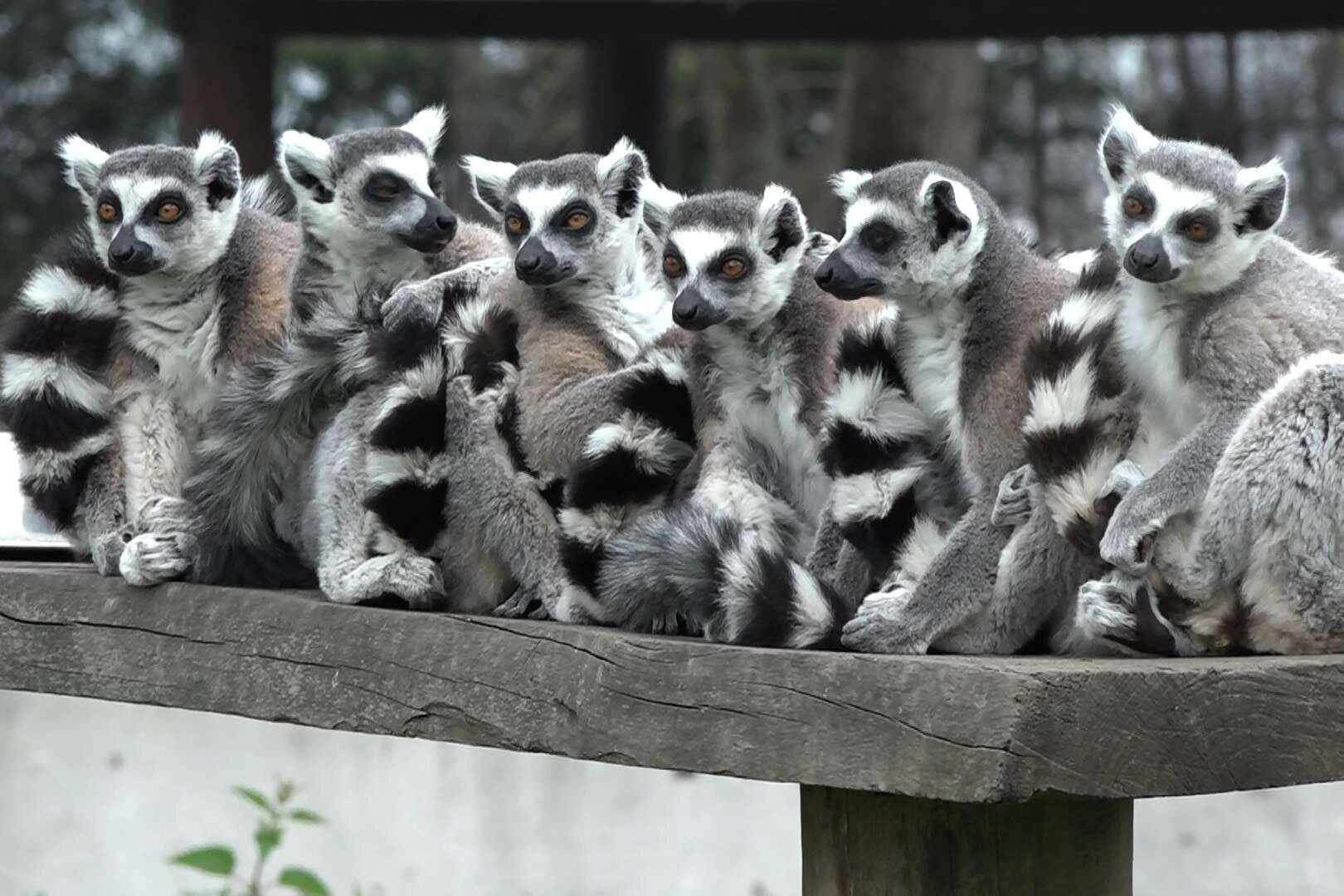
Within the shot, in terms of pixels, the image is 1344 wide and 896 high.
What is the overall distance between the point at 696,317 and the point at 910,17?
5540 millimetres

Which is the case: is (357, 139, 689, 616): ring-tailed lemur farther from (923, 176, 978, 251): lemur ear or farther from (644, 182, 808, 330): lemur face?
(923, 176, 978, 251): lemur ear

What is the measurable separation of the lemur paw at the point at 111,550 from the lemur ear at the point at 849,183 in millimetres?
1801

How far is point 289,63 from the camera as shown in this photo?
1708 cm

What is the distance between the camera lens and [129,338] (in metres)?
4.62

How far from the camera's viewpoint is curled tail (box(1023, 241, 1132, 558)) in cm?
326

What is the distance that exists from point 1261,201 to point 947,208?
58cm

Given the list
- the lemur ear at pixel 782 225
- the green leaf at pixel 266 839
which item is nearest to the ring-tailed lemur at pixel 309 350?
the green leaf at pixel 266 839

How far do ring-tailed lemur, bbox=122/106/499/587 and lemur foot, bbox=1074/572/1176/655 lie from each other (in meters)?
1.58

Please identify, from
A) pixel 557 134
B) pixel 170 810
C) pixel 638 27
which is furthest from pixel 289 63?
pixel 170 810

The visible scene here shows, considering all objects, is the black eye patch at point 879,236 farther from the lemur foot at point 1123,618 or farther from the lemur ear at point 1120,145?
the lemur foot at point 1123,618

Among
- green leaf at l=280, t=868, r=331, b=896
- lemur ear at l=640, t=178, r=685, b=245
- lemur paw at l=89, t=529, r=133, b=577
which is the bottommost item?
green leaf at l=280, t=868, r=331, b=896

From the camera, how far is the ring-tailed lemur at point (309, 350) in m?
4.09

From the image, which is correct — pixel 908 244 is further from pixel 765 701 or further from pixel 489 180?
pixel 489 180

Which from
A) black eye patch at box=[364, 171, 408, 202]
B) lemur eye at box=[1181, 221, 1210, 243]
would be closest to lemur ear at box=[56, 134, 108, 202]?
black eye patch at box=[364, 171, 408, 202]
